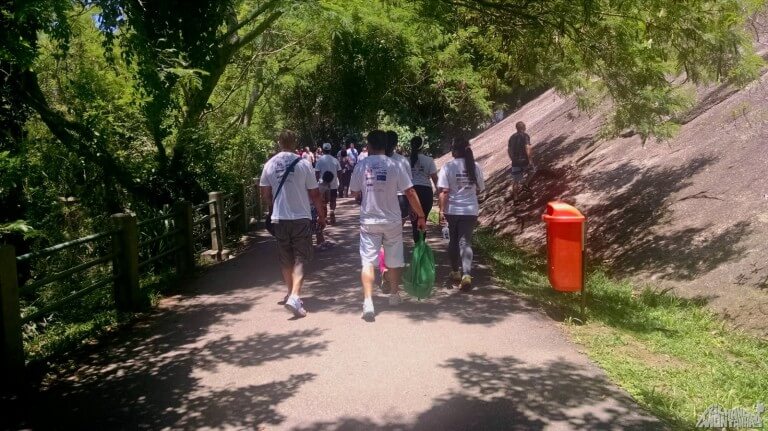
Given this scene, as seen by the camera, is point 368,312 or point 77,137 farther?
point 77,137

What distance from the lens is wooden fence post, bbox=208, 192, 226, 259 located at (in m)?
10.9

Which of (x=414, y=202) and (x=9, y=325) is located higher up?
(x=414, y=202)

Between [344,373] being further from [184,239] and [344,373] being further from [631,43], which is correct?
[631,43]

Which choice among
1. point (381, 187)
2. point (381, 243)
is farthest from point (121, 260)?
point (381, 187)

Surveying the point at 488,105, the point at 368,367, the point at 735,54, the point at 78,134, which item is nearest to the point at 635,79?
the point at 735,54

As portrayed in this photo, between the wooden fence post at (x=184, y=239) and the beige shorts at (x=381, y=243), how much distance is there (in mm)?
3669

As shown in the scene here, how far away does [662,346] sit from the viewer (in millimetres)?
6129

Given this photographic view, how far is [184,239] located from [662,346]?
6.46 metres

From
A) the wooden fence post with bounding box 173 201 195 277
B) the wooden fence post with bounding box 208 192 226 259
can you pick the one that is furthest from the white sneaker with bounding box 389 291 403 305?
the wooden fence post with bounding box 208 192 226 259

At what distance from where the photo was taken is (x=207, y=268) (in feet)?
32.9

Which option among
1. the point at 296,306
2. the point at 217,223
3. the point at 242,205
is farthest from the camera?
the point at 242,205

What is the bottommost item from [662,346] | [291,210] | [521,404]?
[662,346]

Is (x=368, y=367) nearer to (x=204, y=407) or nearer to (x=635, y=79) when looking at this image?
(x=204, y=407)

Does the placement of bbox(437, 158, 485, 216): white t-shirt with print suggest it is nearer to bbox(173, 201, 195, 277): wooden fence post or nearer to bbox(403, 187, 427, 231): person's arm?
bbox(403, 187, 427, 231): person's arm
